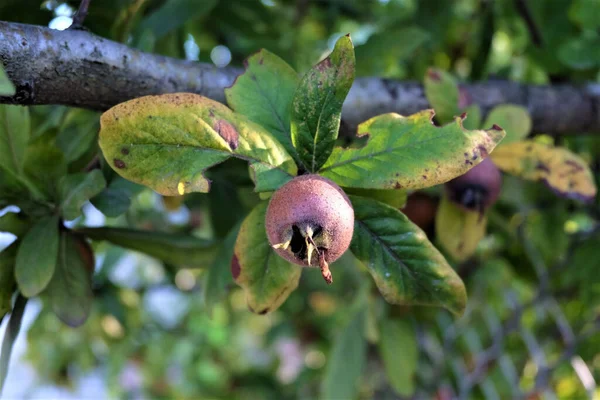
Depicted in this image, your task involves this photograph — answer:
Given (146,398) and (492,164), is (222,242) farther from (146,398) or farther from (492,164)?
(146,398)

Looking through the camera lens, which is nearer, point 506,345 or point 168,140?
point 168,140

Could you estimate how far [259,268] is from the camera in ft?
1.98

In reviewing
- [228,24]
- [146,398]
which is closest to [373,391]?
[146,398]

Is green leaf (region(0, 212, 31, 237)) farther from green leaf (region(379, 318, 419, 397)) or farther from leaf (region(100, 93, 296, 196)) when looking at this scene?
green leaf (region(379, 318, 419, 397))

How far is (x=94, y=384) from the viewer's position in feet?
11.3

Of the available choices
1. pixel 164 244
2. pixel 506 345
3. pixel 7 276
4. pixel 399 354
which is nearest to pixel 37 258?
pixel 7 276

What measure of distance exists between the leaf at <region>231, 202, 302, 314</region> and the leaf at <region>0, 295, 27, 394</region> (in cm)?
29

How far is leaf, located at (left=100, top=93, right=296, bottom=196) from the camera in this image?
51 cm

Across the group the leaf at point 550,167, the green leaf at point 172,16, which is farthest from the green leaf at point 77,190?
the leaf at point 550,167

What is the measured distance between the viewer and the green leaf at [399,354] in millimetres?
1229

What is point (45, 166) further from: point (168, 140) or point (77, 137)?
point (168, 140)

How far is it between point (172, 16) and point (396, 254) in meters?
0.65

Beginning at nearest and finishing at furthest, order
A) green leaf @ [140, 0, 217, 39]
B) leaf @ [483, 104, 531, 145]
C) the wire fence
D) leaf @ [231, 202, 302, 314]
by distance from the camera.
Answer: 1. leaf @ [231, 202, 302, 314]
2. leaf @ [483, 104, 531, 145]
3. green leaf @ [140, 0, 217, 39]
4. the wire fence

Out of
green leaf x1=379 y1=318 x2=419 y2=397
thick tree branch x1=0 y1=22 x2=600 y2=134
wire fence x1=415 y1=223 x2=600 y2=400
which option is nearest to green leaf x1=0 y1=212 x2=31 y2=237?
thick tree branch x1=0 y1=22 x2=600 y2=134
